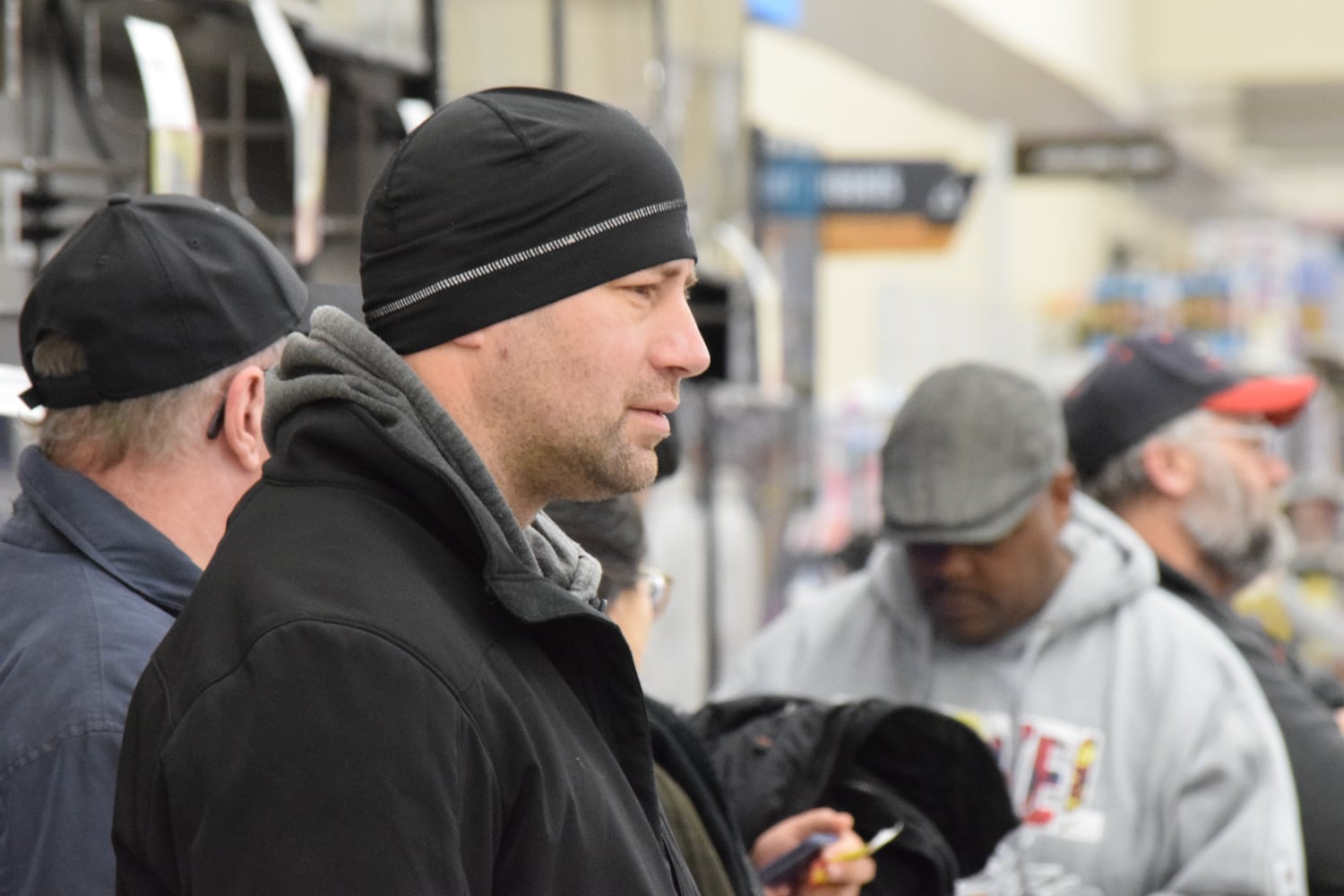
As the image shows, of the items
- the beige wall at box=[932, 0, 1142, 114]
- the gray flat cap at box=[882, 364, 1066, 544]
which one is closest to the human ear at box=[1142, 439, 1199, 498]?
the gray flat cap at box=[882, 364, 1066, 544]

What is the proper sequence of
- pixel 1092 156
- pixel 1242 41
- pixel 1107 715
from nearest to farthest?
pixel 1107 715 → pixel 1092 156 → pixel 1242 41

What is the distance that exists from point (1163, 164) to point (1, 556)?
7.70 m

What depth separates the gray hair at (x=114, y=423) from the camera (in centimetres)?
202

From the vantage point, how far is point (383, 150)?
3.54 metres

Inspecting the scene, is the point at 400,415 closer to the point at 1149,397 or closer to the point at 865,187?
the point at 1149,397

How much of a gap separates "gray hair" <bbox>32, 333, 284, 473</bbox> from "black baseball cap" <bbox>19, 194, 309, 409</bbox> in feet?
0.05

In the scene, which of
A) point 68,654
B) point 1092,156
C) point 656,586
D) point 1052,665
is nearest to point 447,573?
point 68,654

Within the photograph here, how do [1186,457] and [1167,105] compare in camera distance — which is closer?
[1186,457]

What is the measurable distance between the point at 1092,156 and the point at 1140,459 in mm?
5970

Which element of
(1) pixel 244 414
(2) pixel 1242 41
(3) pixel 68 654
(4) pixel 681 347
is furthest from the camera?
(2) pixel 1242 41

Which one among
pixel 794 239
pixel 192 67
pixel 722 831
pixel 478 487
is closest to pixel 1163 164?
pixel 794 239

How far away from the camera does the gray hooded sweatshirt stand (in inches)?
106

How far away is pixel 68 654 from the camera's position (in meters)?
1.80

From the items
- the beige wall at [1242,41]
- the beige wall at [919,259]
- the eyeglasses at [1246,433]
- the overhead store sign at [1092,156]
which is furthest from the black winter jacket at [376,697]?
the beige wall at [1242,41]
